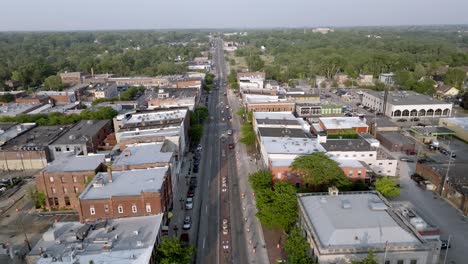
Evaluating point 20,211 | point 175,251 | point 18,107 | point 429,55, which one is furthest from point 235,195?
point 429,55

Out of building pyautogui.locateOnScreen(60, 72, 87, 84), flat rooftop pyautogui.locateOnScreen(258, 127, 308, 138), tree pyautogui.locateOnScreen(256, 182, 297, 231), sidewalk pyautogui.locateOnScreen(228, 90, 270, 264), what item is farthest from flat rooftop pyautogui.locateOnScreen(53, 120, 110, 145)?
building pyautogui.locateOnScreen(60, 72, 87, 84)

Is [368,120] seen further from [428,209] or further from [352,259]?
[352,259]

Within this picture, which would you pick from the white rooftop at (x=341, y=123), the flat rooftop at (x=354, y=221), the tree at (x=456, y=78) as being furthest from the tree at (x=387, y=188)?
the tree at (x=456, y=78)

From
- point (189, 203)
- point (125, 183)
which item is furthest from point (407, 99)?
point (125, 183)

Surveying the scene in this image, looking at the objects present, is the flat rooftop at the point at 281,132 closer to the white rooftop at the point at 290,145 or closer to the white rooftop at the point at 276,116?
the white rooftop at the point at 290,145

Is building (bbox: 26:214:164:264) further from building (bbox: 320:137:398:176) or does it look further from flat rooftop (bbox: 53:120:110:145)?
building (bbox: 320:137:398:176)
